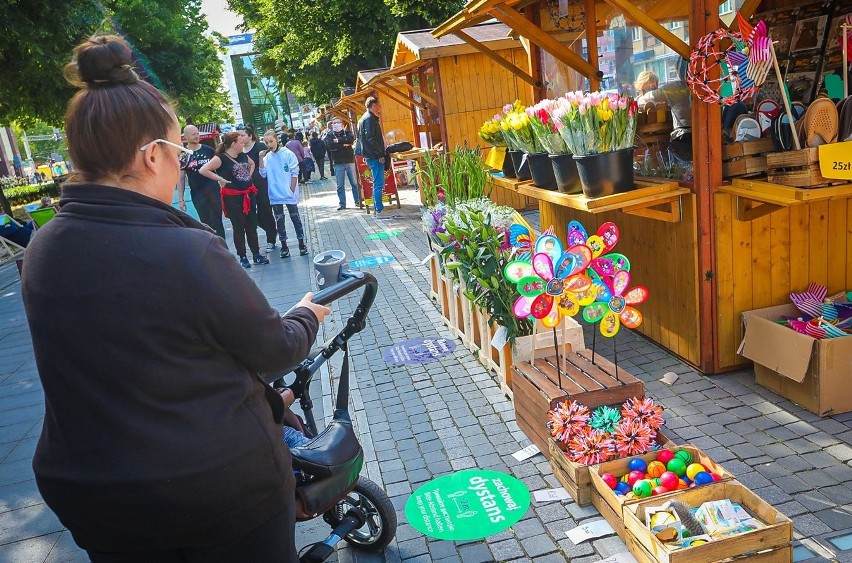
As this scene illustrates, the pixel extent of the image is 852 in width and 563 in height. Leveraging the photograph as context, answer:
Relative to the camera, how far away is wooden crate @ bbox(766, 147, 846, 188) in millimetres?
3609

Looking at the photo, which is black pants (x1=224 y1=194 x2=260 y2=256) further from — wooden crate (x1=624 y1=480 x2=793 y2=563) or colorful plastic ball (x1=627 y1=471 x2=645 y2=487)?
wooden crate (x1=624 y1=480 x2=793 y2=563)

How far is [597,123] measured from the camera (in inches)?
166

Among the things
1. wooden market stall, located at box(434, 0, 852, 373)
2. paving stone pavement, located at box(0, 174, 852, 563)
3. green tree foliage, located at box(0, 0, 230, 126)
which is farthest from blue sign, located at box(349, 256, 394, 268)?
wooden market stall, located at box(434, 0, 852, 373)

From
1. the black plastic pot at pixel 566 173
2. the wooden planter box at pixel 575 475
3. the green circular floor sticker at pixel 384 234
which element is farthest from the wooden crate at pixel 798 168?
the green circular floor sticker at pixel 384 234

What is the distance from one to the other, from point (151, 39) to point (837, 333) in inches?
1199

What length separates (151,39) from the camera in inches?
1132

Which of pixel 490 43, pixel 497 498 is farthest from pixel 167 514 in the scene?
pixel 490 43

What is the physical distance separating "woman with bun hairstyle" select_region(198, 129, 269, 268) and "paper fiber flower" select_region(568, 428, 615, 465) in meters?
7.42

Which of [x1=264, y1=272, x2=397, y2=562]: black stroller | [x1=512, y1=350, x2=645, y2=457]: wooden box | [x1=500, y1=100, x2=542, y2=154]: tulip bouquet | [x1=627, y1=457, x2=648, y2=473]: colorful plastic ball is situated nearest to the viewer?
[x1=264, y1=272, x2=397, y2=562]: black stroller

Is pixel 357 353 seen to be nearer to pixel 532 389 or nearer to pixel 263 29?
pixel 532 389

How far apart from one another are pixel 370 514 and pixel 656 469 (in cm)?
138

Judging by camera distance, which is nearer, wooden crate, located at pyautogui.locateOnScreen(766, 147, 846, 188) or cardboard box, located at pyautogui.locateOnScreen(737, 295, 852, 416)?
wooden crate, located at pyautogui.locateOnScreen(766, 147, 846, 188)

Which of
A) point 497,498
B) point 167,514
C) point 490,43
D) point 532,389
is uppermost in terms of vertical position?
point 490,43

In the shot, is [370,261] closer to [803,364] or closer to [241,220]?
[241,220]
